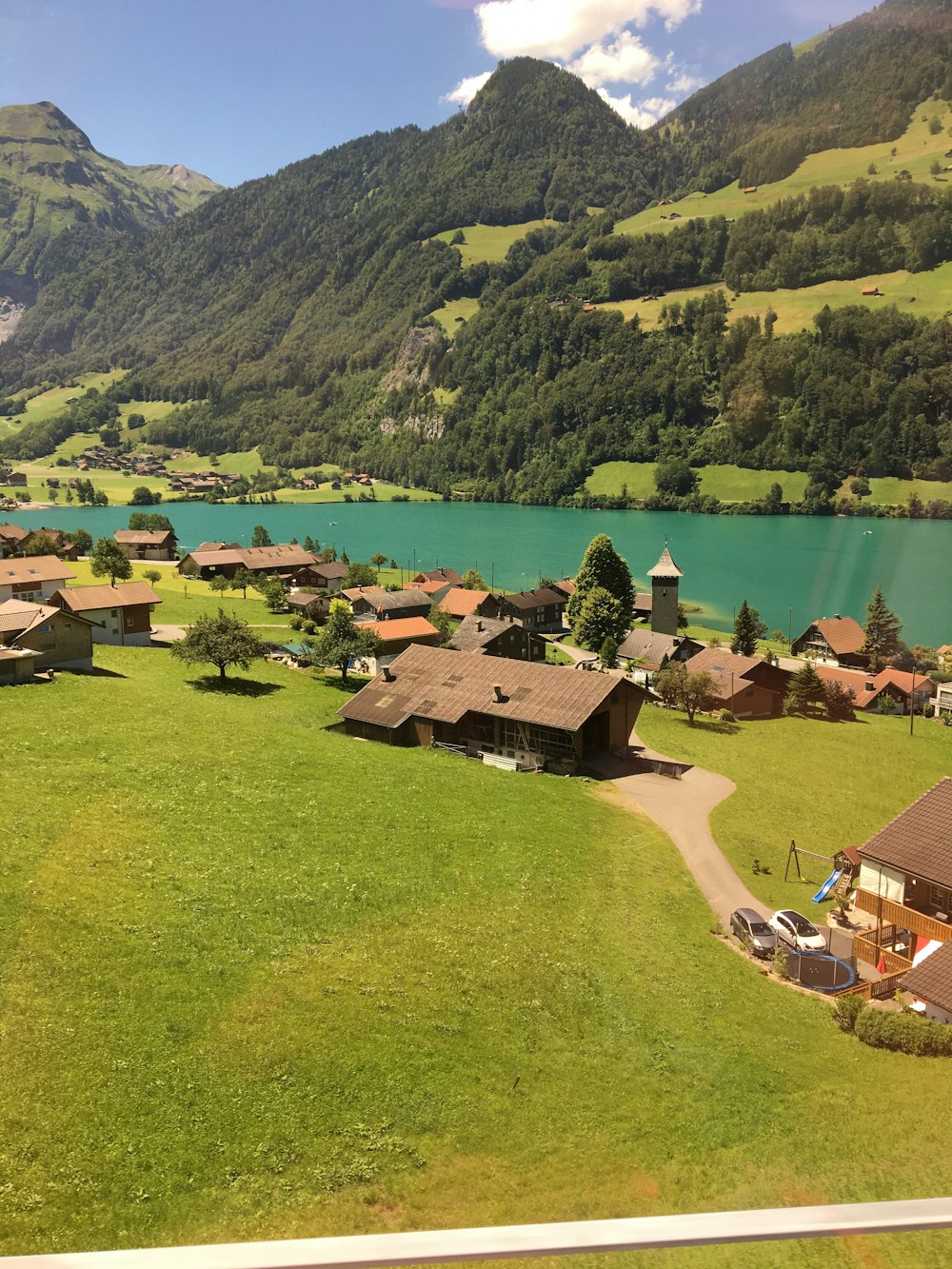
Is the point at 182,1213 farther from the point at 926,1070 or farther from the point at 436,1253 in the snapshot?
the point at 926,1070

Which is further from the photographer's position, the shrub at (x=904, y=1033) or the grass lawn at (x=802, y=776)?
the grass lawn at (x=802, y=776)

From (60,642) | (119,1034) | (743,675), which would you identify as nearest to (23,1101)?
(119,1034)

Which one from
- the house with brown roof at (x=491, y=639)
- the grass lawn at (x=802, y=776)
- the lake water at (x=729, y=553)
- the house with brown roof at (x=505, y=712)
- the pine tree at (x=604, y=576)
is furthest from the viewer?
the lake water at (x=729, y=553)

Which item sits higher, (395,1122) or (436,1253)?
(436,1253)

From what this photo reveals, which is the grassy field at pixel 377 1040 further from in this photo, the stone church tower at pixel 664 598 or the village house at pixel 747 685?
the stone church tower at pixel 664 598

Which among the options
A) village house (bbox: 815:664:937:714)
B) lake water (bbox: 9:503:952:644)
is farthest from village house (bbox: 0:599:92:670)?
lake water (bbox: 9:503:952:644)

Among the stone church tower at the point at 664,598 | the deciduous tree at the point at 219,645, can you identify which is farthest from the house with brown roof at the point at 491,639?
the deciduous tree at the point at 219,645

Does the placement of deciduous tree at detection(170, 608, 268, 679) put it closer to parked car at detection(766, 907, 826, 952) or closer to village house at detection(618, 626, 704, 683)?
village house at detection(618, 626, 704, 683)
